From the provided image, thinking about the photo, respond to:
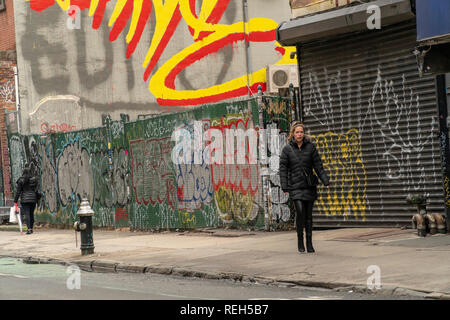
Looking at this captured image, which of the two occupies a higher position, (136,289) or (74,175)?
(74,175)

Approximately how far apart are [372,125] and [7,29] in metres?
19.7

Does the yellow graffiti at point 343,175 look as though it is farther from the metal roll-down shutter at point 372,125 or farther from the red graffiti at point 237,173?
the red graffiti at point 237,173

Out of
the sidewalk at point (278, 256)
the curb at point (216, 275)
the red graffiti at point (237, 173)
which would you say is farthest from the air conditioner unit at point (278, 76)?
the curb at point (216, 275)

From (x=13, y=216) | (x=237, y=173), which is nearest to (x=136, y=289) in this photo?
(x=237, y=173)

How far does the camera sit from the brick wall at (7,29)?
3008 centimetres

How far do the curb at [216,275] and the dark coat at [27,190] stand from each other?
227 inches

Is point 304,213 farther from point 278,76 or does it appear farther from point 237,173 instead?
point 278,76

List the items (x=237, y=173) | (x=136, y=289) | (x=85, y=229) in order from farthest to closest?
(x=237, y=173), (x=85, y=229), (x=136, y=289)

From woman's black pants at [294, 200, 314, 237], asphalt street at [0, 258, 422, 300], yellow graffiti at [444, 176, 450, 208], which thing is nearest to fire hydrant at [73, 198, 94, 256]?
asphalt street at [0, 258, 422, 300]

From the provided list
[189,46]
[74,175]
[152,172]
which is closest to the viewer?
[152,172]

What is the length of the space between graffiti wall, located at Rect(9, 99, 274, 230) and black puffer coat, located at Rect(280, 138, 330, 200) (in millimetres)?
3652

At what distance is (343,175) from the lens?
49.9 ft
